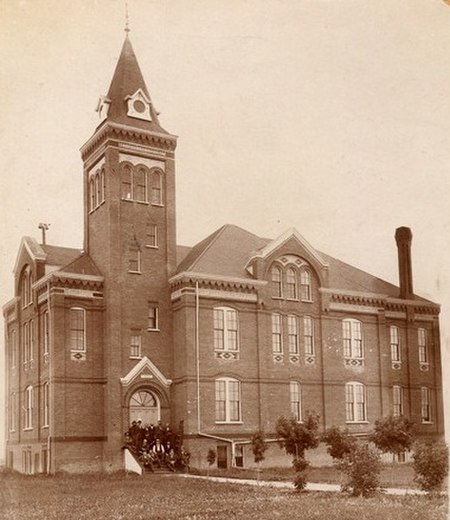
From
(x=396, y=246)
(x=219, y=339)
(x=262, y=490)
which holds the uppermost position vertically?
(x=396, y=246)

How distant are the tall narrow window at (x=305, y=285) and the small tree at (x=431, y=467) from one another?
13.2ft

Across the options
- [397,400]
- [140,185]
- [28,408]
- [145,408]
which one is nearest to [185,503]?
[28,408]

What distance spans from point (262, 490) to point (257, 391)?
343 centimetres

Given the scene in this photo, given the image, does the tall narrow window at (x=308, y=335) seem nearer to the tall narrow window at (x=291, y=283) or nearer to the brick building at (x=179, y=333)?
the brick building at (x=179, y=333)

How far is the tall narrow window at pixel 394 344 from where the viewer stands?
14.8 m

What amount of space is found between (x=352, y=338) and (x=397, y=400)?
1.38 m

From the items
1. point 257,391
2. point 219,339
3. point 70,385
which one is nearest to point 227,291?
point 219,339

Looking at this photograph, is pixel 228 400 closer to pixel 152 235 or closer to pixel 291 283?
pixel 291 283

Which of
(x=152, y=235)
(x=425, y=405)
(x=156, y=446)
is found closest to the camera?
(x=425, y=405)

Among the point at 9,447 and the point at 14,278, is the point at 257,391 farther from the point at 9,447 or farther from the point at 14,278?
the point at 14,278

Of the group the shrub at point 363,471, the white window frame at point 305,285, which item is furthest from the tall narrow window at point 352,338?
the shrub at point 363,471

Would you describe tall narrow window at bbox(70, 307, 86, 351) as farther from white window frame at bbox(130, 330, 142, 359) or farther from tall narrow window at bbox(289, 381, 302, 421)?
tall narrow window at bbox(289, 381, 302, 421)

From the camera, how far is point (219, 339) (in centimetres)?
1559

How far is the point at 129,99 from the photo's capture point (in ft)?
44.6
